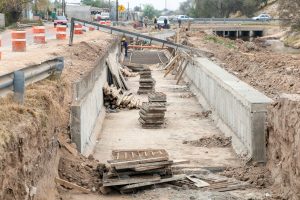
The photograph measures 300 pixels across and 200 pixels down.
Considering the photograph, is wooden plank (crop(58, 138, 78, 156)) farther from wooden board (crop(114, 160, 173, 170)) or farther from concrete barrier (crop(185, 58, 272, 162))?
concrete barrier (crop(185, 58, 272, 162))

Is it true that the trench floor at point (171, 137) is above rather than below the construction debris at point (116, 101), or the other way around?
below

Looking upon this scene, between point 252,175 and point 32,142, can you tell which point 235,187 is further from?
point 32,142

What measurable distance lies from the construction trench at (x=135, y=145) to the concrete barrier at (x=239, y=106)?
0.03 metres

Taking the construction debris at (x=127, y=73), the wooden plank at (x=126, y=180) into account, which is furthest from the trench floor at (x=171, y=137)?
the construction debris at (x=127, y=73)

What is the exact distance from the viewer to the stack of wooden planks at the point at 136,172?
41.2ft

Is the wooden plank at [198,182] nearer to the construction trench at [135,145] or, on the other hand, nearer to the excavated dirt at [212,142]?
the construction trench at [135,145]

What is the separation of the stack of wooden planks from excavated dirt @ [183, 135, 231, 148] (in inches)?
194

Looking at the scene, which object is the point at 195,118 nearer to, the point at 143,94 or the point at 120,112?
the point at 120,112

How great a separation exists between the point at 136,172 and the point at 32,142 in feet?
12.5

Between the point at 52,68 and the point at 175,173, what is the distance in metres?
3.69

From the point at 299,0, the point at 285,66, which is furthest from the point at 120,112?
the point at 299,0

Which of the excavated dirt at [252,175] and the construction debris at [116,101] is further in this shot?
the construction debris at [116,101]

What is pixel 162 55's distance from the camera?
5641 cm

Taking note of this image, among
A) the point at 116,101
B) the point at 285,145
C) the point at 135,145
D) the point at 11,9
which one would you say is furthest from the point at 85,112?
the point at 11,9
